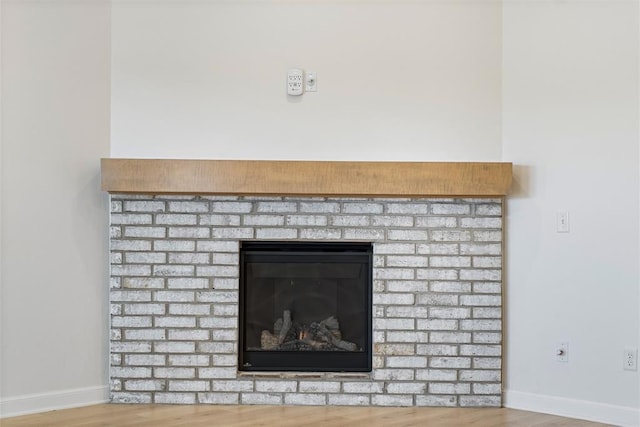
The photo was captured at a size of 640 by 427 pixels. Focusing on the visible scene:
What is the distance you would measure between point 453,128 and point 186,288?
5.16 ft

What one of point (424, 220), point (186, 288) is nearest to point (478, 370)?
point (424, 220)

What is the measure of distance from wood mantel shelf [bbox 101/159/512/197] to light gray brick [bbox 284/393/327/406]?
1.02 meters

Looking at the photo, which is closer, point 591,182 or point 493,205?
point 591,182

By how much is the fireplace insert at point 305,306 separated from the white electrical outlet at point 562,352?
3.05 feet

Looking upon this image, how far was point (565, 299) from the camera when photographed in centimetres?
364

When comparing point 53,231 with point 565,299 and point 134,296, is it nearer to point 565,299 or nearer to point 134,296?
point 134,296

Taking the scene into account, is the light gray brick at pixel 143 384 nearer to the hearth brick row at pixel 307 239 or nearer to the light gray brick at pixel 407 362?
the hearth brick row at pixel 307 239

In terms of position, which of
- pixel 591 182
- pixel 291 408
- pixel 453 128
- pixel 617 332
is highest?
pixel 453 128

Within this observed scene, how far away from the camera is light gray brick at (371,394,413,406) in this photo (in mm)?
3811

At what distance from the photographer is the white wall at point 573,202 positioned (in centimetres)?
345

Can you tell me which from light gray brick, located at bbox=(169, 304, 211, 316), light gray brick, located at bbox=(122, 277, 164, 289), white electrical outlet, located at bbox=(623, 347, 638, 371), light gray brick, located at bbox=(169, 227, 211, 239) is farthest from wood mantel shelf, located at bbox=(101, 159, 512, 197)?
white electrical outlet, located at bbox=(623, 347, 638, 371)

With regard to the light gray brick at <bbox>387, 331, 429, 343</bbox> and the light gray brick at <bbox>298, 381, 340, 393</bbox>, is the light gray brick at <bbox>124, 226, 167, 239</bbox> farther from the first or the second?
the light gray brick at <bbox>387, 331, 429, 343</bbox>

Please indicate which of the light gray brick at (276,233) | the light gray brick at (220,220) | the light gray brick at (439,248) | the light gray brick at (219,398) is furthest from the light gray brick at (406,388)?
the light gray brick at (220,220)

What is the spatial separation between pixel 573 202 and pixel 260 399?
181cm
